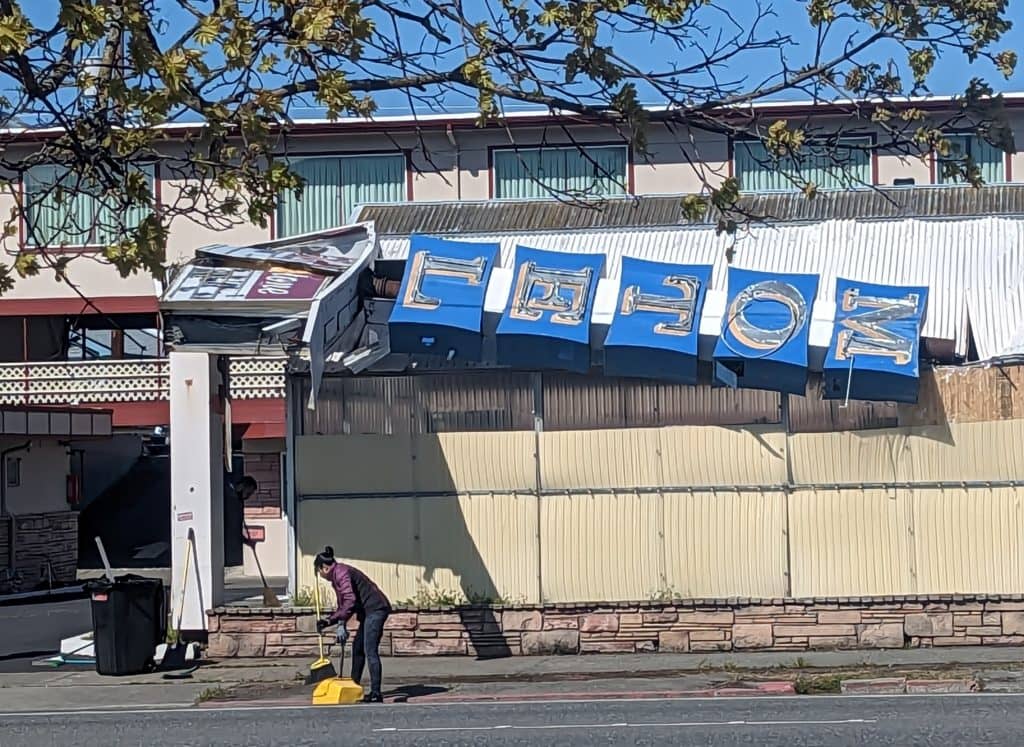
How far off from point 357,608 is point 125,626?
363 centimetres

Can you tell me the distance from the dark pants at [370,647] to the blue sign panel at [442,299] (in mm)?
3448

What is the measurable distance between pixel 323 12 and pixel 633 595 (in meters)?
11.6

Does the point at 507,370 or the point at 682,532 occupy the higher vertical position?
the point at 507,370

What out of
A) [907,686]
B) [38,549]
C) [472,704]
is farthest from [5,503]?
[907,686]

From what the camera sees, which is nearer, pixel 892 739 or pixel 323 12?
pixel 323 12

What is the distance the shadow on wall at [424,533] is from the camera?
18281 mm

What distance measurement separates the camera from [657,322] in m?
17.3

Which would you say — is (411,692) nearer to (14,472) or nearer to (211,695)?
(211,695)

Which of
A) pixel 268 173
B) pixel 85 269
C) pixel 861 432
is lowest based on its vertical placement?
pixel 861 432

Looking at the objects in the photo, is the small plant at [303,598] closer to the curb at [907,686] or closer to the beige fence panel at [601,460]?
the beige fence panel at [601,460]

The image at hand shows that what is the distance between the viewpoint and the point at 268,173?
25.1ft

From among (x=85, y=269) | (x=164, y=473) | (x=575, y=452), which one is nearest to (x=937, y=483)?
(x=575, y=452)

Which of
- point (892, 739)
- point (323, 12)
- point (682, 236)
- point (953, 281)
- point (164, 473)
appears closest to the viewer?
point (323, 12)

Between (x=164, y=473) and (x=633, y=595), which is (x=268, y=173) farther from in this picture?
(x=164, y=473)
